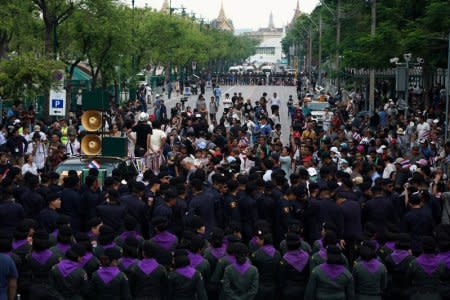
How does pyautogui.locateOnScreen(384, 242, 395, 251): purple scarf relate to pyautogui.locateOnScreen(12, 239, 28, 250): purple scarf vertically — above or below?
above

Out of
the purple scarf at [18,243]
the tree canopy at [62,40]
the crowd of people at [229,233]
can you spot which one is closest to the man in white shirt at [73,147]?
the crowd of people at [229,233]

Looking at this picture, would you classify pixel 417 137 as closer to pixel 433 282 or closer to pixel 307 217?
pixel 307 217

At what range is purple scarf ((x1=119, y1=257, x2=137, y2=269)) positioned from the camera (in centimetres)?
1209

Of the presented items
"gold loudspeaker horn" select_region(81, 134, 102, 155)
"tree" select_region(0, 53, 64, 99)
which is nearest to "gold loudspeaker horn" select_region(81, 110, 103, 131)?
"gold loudspeaker horn" select_region(81, 134, 102, 155)

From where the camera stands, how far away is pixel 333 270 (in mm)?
11758

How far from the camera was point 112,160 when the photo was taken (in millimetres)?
21328

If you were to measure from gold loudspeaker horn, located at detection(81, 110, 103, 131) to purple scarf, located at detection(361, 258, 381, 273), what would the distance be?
37.9ft

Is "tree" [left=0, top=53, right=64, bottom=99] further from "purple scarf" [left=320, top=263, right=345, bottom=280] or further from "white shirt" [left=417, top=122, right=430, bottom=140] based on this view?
"purple scarf" [left=320, top=263, right=345, bottom=280]

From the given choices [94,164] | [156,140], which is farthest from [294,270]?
[156,140]

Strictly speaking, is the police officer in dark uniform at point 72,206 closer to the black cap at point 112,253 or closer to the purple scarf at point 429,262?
the black cap at point 112,253

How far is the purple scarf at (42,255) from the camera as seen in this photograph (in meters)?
12.3

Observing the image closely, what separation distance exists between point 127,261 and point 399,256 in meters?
3.51

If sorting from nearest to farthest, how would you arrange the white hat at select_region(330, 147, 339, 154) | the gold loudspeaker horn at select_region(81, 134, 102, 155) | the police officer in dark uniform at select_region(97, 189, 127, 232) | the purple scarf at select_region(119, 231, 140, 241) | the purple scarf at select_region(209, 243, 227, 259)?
the purple scarf at select_region(209, 243, 227, 259) < the purple scarf at select_region(119, 231, 140, 241) < the police officer in dark uniform at select_region(97, 189, 127, 232) < the gold loudspeaker horn at select_region(81, 134, 102, 155) < the white hat at select_region(330, 147, 339, 154)

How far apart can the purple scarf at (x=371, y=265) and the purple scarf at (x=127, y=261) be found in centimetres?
278
